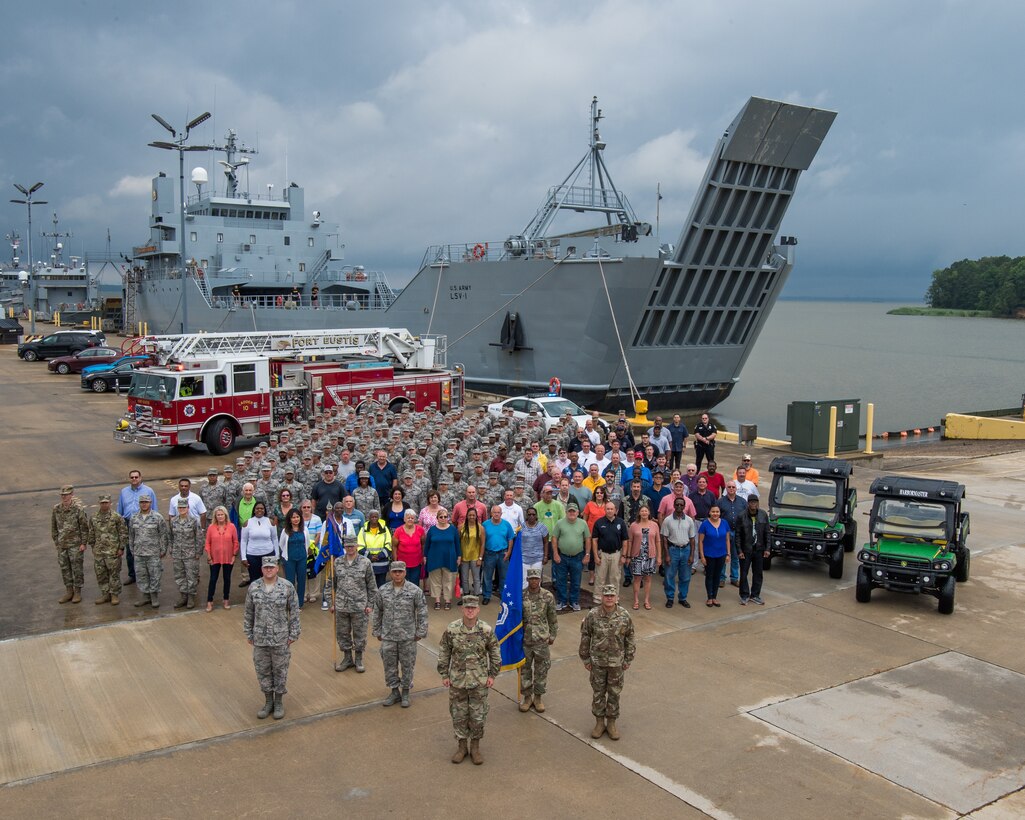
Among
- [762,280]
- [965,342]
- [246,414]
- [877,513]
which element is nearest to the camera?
[877,513]

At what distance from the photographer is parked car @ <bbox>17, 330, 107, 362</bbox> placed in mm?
41987

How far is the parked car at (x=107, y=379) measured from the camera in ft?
101

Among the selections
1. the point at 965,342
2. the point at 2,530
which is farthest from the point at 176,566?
the point at 965,342

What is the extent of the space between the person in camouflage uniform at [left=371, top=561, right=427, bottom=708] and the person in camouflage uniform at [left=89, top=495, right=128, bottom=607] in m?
3.90

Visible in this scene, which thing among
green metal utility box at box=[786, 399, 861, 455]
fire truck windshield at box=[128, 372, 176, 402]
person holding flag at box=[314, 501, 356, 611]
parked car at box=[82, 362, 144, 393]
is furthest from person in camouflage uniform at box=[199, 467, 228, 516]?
parked car at box=[82, 362, 144, 393]

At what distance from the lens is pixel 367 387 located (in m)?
21.6

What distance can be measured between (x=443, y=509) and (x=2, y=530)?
7.61 meters

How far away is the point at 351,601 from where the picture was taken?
7621 mm

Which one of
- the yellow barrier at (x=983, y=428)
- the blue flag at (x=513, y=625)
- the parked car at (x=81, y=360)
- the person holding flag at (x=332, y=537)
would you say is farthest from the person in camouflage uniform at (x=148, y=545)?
the parked car at (x=81, y=360)

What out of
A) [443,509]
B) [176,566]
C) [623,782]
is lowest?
[623,782]

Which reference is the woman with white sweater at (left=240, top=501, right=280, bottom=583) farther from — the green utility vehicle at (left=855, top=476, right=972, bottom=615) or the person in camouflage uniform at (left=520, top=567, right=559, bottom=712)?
the green utility vehicle at (left=855, top=476, right=972, bottom=615)

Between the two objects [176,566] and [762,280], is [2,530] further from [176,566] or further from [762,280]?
[762,280]

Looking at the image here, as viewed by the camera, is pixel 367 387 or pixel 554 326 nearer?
pixel 367 387

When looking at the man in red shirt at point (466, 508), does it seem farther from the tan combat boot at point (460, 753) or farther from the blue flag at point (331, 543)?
the tan combat boot at point (460, 753)
